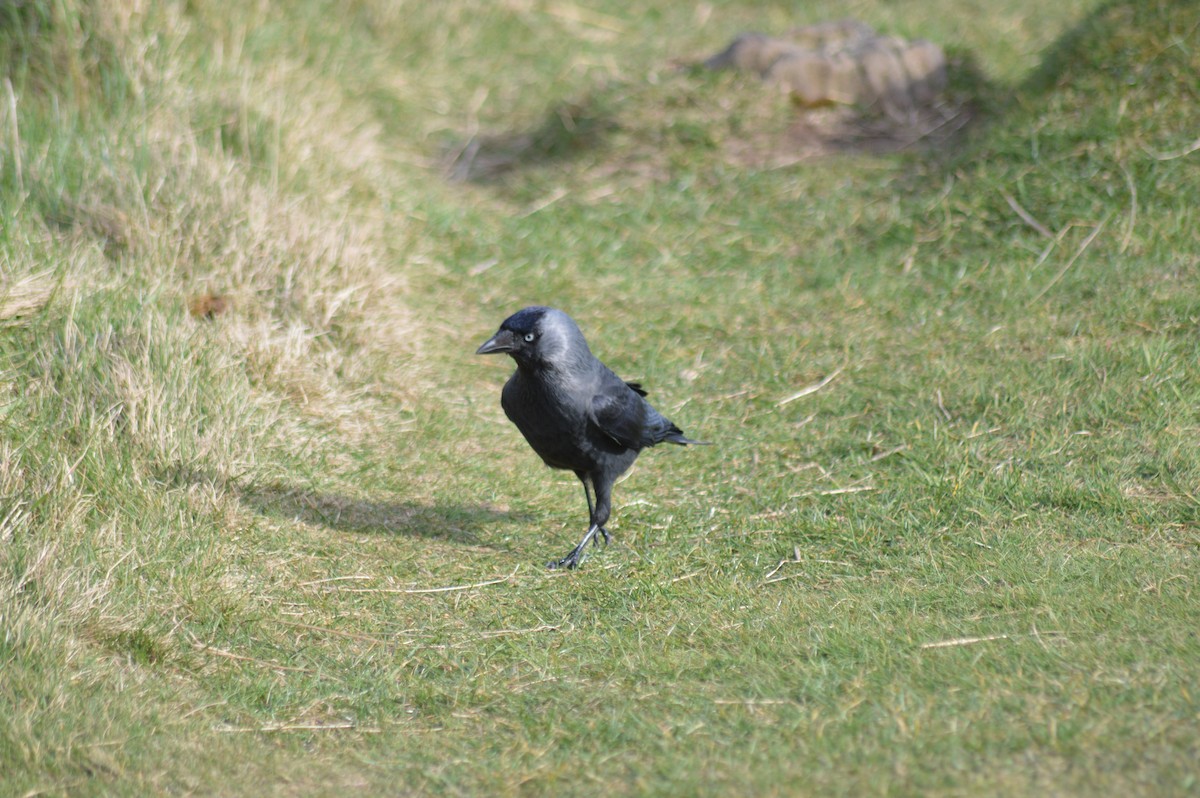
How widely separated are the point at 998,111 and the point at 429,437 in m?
4.82

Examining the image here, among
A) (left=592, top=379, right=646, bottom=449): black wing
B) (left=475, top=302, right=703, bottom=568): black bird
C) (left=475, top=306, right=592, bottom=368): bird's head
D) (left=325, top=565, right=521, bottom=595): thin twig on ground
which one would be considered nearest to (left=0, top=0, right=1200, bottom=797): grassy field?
(left=325, top=565, right=521, bottom=595): thin twig on ground

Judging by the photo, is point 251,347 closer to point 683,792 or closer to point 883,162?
point 683,792

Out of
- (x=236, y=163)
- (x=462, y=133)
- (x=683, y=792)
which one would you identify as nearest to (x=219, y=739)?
(x=683, y=792)

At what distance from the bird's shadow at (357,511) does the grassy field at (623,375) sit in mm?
23

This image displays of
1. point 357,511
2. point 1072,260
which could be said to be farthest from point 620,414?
point 1072,260

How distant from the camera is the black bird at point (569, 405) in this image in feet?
14.7

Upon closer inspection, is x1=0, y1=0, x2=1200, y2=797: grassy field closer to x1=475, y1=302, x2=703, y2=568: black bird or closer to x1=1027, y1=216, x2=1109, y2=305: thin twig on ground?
x1=1027, y1=216, x2=1109, y2=305: thin twig on ground

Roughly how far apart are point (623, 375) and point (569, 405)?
1755 millimetres

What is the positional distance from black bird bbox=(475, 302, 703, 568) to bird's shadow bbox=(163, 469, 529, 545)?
498 mm

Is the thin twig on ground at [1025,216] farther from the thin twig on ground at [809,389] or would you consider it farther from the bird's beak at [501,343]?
the bird's beak at [501,343]

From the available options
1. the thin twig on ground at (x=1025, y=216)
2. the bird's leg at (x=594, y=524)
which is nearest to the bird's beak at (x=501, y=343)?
the bird's leg at (x=594, y=524)

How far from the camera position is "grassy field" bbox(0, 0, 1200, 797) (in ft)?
11.0

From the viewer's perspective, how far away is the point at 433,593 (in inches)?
172

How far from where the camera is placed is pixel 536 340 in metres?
4.48
